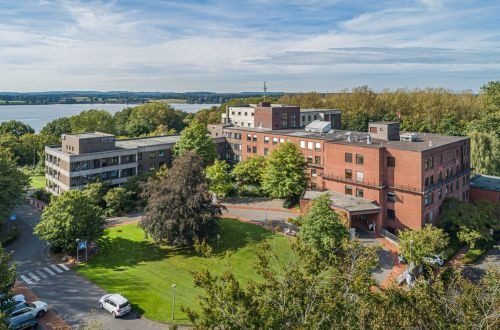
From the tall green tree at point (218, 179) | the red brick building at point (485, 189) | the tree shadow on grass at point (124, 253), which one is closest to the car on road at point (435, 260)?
the red brick building at point (485, 189)

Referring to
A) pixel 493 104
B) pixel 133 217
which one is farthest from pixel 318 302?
pixel 493 104

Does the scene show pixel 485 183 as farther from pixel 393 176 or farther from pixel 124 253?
pixel 124 253

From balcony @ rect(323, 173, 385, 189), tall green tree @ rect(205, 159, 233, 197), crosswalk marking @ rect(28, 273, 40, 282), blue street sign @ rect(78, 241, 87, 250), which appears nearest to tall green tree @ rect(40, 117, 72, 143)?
tall green tree @ rect(205, 159, 233, 197)

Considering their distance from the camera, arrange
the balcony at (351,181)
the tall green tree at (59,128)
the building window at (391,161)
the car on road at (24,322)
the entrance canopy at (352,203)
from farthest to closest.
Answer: the tall green tree at (59,128) < the balcony at (351,181) < the building window at (391,161) < the entrance canopy at (352,203) < the car on road at (24,322)

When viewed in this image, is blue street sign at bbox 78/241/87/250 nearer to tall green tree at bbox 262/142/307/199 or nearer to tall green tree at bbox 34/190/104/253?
tall green tree at bbox 34/190/104/253

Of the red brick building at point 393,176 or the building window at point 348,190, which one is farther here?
the building window at point 348,190

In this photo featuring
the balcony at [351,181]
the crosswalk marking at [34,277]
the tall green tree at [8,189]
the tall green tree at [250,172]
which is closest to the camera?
the crosswalk marking at [34,277]

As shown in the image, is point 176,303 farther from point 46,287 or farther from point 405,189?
point 405,189

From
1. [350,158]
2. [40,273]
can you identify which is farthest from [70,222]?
[350,158]

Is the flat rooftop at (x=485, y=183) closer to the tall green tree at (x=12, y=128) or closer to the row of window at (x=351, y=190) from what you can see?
the row of window at (x=351, y=190)
